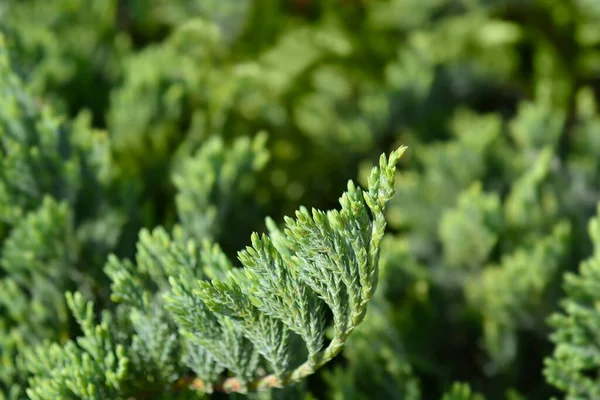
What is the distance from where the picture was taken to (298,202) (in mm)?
1800

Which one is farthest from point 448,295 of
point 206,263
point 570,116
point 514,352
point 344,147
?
point 570,116

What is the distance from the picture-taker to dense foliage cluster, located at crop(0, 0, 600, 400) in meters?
0.91

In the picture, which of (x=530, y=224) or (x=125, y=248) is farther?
(x=530, y=224)

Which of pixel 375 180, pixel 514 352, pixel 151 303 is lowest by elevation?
pixel 514 352

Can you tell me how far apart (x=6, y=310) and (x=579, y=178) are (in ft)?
4.99

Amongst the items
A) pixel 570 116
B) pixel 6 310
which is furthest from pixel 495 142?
pixel 6 310

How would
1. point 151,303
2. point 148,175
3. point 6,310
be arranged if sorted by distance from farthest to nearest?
1. point 148,175
2. point 6,310
3. point 151,303

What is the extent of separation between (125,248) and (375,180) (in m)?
0.78

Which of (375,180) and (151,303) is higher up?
(151,303)

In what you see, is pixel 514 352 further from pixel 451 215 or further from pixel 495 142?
pixel 495 142

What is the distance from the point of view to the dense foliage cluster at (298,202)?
2.98 feet

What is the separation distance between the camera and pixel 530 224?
1496 millimetres

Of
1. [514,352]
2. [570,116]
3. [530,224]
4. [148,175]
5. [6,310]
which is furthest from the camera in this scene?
[570,116]

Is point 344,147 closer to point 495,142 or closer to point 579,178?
point 495,142
